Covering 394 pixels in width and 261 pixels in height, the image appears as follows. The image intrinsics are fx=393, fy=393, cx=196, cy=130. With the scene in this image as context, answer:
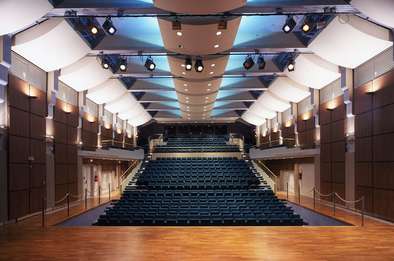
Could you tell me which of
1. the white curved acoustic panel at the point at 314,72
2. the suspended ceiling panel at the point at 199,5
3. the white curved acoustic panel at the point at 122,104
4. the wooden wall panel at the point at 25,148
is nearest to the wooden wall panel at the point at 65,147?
the wooden wall panel at the point at 25,148

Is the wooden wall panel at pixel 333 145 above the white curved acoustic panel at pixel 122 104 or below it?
below

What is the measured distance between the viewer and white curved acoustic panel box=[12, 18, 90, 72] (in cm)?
1052

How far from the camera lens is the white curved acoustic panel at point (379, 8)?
8.22 m

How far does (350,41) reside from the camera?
11.1 meters

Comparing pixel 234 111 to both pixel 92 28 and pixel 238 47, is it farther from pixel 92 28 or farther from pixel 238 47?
pixel 92 28

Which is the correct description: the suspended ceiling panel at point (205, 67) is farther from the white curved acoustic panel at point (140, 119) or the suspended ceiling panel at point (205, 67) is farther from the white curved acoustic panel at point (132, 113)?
the white curved acoustic panel at point (140, 119)

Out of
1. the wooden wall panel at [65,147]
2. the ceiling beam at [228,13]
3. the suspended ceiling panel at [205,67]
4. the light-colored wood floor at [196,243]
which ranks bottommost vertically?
the light-colored wood floor at [196,243]

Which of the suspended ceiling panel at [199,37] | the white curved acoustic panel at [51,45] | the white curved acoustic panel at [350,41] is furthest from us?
A: the white curved acoustic panel at [51,45]

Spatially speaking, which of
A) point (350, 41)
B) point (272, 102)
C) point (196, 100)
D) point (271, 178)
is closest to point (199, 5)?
point (350, 41)

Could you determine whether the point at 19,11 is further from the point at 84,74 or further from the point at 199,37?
the point at 84,74

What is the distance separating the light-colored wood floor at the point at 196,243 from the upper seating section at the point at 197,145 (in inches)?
663

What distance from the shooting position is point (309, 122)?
1838 centimetres

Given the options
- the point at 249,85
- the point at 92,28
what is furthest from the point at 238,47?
the point at 249,85

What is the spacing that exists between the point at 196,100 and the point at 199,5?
1327cm
